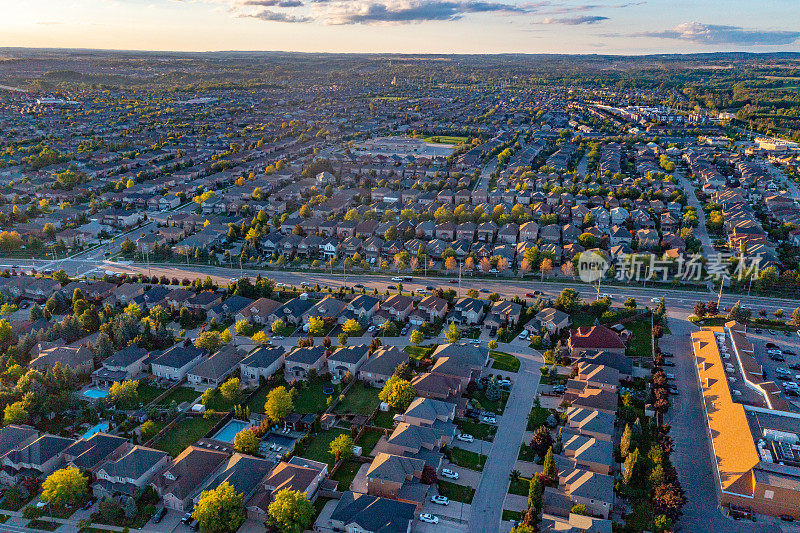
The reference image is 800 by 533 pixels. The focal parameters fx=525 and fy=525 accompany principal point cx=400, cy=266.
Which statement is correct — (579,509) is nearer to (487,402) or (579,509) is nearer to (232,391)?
(487,402)

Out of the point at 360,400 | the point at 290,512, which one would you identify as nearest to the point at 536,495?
the point at 290,512

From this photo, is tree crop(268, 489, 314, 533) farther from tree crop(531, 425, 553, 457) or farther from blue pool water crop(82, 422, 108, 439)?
blue pool water crop(82, 422, 108, 439)

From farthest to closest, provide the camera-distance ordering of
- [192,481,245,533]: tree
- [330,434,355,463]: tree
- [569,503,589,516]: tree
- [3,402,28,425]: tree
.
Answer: [3,402,28,425]: tree, [330,434,355,463]: tree, [569,503,589,516]: tree, [192,481,245,533]: tree

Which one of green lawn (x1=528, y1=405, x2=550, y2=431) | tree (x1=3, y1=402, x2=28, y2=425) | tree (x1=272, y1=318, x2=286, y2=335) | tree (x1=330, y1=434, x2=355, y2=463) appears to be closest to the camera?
tree (x1=330, y1=434, x2=355, y2=463)

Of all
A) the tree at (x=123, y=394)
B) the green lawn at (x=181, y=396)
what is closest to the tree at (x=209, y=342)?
the green lawn at (x=181, y=396)

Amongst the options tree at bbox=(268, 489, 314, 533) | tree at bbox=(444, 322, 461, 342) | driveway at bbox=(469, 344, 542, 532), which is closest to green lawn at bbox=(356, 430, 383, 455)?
tree at bbox=(268, 489, 314, 533)

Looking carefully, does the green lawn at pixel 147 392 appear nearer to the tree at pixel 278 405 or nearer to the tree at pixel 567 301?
the tree at pixel 278 405

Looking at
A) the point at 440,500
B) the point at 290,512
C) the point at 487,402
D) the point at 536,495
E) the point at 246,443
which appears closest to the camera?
the point at 290,512
